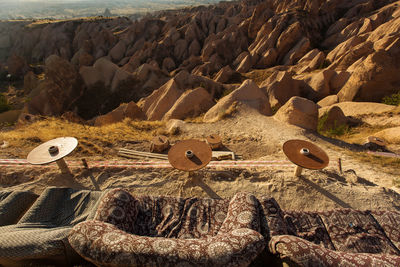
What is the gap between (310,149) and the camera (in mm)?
4773

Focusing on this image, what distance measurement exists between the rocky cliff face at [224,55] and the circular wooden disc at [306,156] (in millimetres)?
7473

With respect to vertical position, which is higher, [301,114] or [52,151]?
[52,151]

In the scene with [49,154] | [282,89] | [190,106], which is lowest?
[282,89]

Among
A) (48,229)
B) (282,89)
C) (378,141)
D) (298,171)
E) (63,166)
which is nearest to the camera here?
(48,229)

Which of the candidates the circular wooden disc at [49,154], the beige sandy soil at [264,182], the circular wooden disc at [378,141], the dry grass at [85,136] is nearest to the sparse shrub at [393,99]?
the circular wooden disc at [378,141]

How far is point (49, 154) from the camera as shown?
4559mm

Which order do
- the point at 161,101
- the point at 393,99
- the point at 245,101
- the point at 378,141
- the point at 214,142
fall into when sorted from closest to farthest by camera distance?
the point at 378,141
the point at 214,142
the point at 245,101
the point at 393,99
the point at 161,101

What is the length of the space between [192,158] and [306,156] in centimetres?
262

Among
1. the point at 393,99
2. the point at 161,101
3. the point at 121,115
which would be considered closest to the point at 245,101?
the point at 161,101

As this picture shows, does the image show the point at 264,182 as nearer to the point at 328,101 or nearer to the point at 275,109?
the point at 275,109

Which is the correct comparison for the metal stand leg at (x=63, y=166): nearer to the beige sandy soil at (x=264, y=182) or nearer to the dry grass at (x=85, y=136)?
the beige sandy soil at (x=264, y=182)

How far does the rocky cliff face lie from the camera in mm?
13492

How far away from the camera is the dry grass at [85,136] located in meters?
6.62

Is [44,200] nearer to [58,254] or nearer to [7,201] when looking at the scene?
[7,201]
